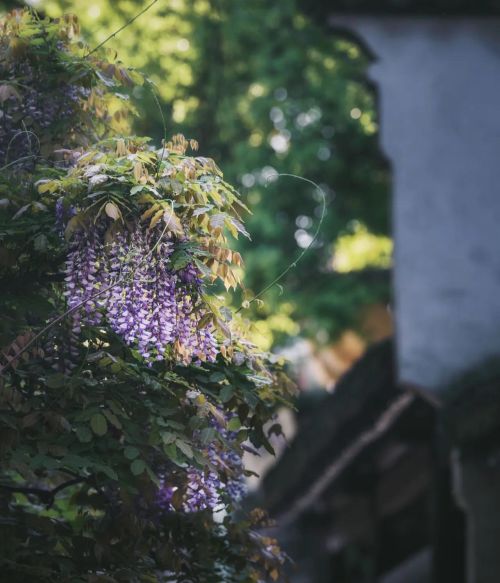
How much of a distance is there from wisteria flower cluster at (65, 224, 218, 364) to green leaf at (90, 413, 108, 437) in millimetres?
301

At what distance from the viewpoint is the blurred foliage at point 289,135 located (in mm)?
15852

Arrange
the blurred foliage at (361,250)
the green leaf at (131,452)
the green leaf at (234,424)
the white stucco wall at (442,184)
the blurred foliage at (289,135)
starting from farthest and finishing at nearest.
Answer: the blurred foliage at (361,250) → the blurred foliage at (289,135) → the white stucco wall at (442,184) → the green leaf at (234,424) → the green leaf at (131,452)

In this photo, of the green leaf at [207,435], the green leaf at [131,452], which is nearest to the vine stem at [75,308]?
the green leaf at [131,452]

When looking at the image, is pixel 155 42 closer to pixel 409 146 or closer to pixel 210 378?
pixel 409 146

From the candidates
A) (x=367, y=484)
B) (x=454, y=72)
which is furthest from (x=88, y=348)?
(x=367, y=484)

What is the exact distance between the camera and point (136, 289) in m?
4.58

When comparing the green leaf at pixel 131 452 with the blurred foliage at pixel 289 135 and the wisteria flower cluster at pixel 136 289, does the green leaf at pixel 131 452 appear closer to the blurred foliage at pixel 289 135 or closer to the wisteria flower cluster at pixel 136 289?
the wisteria flower cluster at pixel 136 289

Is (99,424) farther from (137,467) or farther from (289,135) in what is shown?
(289,135)

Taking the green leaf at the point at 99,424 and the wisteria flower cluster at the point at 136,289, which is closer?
the green leaf at the point at 99,424

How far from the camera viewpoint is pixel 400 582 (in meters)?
17.8

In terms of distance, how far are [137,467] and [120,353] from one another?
500 millimetres

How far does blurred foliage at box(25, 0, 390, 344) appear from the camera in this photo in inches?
624

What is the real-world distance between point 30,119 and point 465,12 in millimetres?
→ 8369

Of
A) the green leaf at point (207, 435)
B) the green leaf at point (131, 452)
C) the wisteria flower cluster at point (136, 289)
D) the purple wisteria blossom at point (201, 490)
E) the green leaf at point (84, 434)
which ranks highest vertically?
the wisteria flower cluster at point (136, 289)
